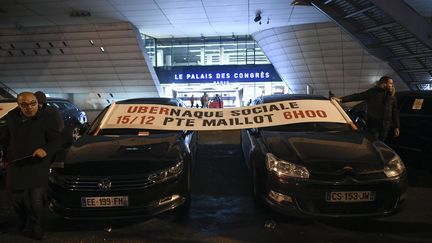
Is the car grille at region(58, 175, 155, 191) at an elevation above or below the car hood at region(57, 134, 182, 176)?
below

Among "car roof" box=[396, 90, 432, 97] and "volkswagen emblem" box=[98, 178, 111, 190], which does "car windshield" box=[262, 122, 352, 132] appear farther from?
"car roof" box=[396, 90, 432, 97]

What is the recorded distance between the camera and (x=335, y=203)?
4203 mm

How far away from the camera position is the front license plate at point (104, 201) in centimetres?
421

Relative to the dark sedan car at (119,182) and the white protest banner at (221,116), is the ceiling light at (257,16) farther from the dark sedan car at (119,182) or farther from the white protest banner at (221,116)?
the dark sedan car at (119,182)

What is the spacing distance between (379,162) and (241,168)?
3.34 m

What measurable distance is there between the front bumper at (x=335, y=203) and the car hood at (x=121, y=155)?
1330 mm

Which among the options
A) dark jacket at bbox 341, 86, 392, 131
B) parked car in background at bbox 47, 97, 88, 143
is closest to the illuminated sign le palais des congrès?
parked car in background at bbox 47, 97, 88, 143

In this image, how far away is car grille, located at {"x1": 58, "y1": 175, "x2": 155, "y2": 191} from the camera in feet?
13.9

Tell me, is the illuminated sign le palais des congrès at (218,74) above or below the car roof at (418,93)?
below

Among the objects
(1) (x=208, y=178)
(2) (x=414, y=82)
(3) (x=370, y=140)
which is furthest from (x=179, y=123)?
(2) (x=414, y=82)

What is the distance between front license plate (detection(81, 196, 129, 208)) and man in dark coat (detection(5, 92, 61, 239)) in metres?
0.47

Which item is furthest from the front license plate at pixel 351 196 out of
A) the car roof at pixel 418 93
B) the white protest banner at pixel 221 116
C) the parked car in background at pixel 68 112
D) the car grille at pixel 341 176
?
the parked car in background at pixel 68 112

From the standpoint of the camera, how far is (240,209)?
17.1 feet

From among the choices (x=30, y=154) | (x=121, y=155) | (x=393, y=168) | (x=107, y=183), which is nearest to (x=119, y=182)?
(x=107, y=183)
